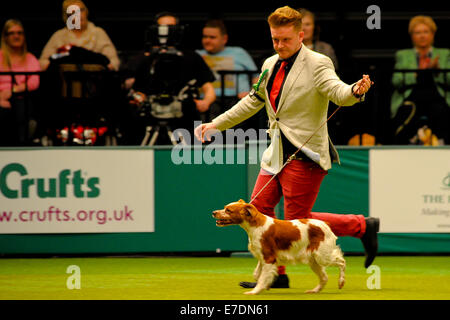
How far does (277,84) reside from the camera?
671cm

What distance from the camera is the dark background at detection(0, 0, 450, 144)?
12.1 metres

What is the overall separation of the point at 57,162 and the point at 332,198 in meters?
2.92

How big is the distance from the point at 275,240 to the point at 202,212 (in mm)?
3289

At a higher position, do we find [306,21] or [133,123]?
[306,21]

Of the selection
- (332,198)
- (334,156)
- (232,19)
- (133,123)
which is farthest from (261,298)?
(232,19)

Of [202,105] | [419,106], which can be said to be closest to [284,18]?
[202,105]

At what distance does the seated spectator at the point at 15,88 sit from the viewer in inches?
394

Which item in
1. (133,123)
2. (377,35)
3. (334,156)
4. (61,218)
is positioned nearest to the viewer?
(334,156)

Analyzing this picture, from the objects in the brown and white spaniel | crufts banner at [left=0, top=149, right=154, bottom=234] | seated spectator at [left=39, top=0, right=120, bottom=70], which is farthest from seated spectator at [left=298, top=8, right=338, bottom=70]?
the brown and white spaniel

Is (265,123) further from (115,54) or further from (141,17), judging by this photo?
(141,17)

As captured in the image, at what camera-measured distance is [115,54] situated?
10.6m

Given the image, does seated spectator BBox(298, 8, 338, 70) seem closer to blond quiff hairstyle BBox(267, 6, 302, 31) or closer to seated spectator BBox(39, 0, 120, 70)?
seated spectator BBox(39, 0, 120, 70)

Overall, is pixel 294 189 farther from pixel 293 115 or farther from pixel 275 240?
pixel 293 115

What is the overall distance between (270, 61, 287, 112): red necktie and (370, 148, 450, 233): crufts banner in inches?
126
